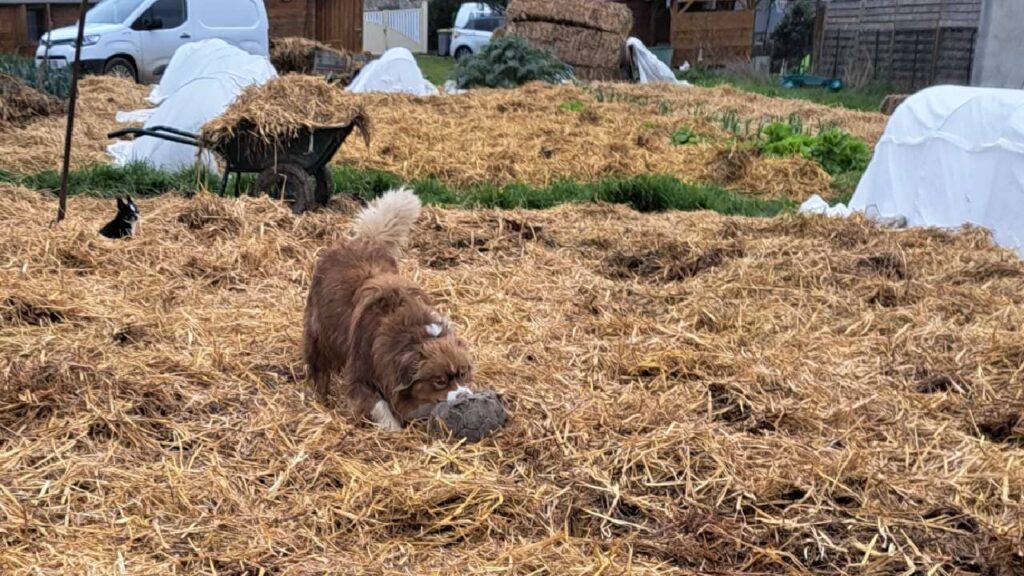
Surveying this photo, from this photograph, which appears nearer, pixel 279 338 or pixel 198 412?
pixel 198 412

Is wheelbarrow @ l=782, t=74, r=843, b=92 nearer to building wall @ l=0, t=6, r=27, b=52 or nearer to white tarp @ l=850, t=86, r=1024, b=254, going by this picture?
A: white tarp @ l=850, t=86, r=1024, b=254

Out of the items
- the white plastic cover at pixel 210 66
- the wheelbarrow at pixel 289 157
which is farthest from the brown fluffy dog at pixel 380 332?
the white plastic cover at pixel 210 66

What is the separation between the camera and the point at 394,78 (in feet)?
63.3

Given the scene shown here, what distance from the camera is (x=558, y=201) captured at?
33.9ft

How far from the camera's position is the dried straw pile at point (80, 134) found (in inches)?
443

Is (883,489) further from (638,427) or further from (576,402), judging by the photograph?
(576,402)

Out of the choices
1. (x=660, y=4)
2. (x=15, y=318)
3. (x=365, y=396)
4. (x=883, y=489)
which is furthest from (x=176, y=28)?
(x=660, y=4)

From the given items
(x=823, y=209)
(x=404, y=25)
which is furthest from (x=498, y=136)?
(x=404, y=25)

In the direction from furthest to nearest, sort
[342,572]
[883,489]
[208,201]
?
[208,201], [883,489], [342,572]

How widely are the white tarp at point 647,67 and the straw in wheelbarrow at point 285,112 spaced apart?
57.5 feet

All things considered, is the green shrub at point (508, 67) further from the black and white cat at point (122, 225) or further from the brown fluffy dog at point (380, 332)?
the brown fluffy dog at point (380, 332)

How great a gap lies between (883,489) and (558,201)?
21.8 feet

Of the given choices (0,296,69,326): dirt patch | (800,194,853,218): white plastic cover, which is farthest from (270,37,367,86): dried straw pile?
(0,296,69,326): dirt patch

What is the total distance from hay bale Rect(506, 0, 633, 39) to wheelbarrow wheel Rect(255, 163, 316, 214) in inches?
731
